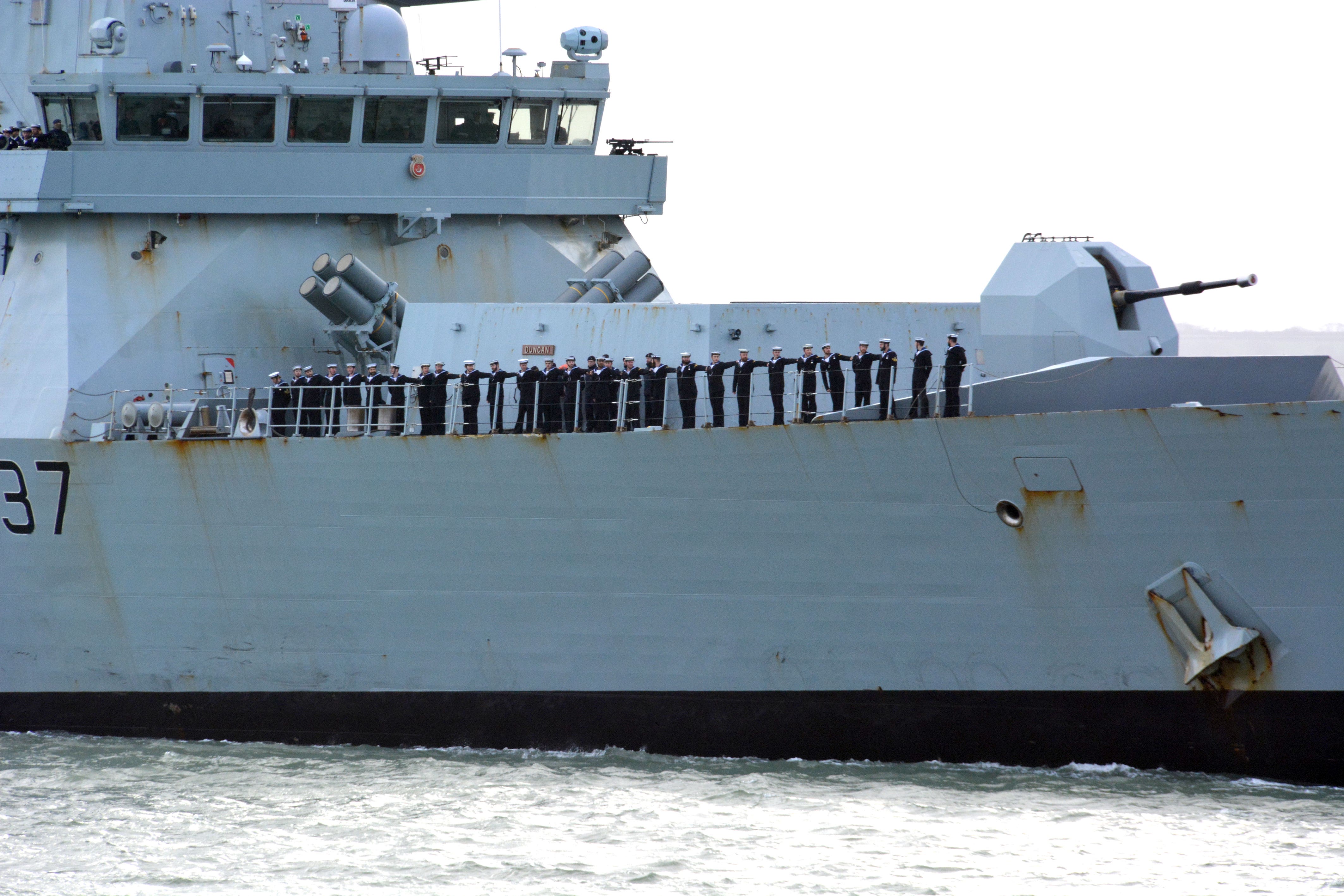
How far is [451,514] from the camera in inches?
545

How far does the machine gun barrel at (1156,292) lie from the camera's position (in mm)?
12648

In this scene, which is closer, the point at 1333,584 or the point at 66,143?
the point at 1333,584

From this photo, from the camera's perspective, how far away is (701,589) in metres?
13.2

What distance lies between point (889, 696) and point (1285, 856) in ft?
10.7

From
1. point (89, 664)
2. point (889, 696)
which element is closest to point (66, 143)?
point (89, 664)

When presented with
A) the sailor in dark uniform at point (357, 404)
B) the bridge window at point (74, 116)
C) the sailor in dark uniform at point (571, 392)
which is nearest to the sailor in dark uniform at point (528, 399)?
the sailor in dark uniform at point (571, 392)

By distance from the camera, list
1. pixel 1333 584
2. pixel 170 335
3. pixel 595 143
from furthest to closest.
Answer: pixel 595 143 < pixel 170 335 < pixel 1333 584

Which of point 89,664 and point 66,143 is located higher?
point 66,143

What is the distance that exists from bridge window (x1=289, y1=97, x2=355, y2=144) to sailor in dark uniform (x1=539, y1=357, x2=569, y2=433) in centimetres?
416

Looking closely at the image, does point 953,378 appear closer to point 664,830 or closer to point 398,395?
point 664,830

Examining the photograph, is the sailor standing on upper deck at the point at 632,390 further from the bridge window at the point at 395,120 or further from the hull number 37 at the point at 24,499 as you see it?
the hull number 37 at the point at 24,499

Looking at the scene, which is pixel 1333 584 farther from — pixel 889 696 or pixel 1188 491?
pixel 889 696

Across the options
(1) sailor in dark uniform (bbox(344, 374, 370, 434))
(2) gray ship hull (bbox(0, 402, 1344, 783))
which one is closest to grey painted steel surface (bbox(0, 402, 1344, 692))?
(2) gray ship hull (bbox(0, 402, 1344, 783))

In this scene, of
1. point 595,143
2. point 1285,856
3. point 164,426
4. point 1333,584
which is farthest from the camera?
point 595,143
